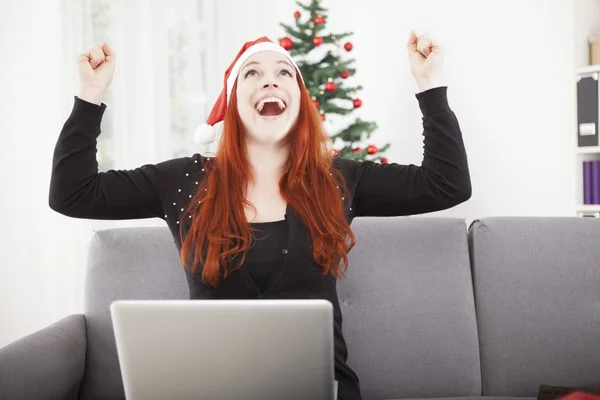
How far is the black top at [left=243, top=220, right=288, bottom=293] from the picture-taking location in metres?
1.36

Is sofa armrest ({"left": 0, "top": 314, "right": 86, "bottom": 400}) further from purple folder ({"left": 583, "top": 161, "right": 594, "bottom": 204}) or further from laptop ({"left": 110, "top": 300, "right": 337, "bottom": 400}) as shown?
purple folder ({"left": 583, "top": 161, "right": 594, "bottom": 204})

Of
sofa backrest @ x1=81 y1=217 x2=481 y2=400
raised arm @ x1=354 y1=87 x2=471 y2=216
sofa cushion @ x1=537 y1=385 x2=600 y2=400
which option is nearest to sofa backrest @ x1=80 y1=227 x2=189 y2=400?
sofa backrest @ x1=81 y1=217 x2=481 y2=400

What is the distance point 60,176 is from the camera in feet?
4.48

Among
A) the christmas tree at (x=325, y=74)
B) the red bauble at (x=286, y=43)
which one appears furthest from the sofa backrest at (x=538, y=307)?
the red bauble at (x=286, y=43)

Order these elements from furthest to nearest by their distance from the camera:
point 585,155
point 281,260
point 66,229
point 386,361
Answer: point 585,155 → point 66,229 → point 386,361 → point 281,260

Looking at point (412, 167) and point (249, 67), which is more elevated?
point (249, 67)

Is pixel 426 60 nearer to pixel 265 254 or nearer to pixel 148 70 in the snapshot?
pixel 265 254

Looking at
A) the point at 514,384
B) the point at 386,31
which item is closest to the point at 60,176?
the point at 514,384

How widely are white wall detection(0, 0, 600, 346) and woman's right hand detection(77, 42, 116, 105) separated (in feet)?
5.22

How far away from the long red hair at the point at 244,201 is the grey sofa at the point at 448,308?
0.60ft

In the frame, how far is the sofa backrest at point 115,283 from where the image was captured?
63.8 inches

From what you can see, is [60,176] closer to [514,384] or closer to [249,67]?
[249,67]

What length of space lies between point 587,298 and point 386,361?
1.82 ft

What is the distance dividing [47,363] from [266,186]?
25.8 inches
